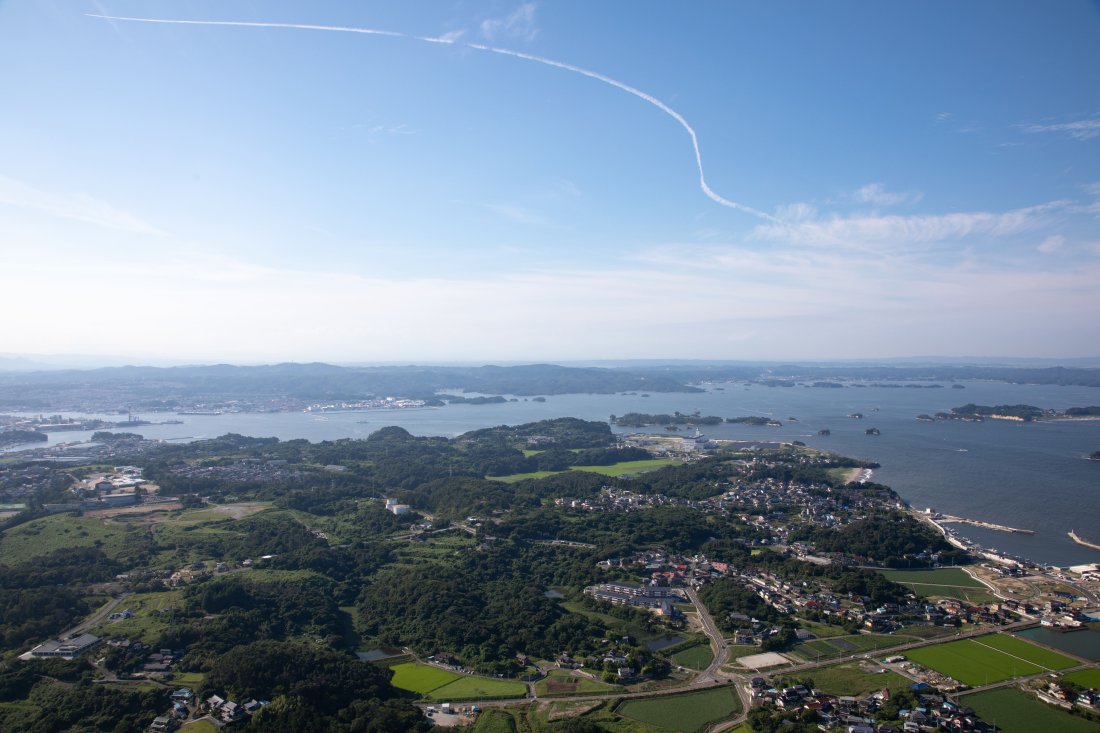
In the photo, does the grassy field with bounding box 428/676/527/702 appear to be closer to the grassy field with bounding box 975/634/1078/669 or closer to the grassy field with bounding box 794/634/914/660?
the grassy field with bounding box 794/634/914/660

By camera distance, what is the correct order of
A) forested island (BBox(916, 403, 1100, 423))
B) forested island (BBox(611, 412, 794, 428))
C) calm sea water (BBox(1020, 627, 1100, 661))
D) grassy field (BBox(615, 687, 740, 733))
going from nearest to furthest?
grassy field (BBox(615, 687, 740, 733)) < calm sea water (BBox(1020, 627, 1100, 661)) < forested island (BBox(916, 403, 1100, 423)) < forested island (BBox(611, 412, 794, 428))

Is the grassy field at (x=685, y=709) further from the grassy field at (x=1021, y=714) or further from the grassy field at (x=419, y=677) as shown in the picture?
the grassy field at (x=1021, y=714)

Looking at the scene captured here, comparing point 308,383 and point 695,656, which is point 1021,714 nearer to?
point 695,656

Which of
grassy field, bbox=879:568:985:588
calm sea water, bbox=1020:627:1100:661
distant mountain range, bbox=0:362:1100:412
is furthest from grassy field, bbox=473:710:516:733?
distant mountain range, bbox=0:362:1100:412

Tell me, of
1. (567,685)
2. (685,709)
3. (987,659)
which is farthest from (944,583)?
(567,685)

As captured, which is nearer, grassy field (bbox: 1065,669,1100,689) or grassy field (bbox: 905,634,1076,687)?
grassy field (bbox: 1065,669,1100,689)

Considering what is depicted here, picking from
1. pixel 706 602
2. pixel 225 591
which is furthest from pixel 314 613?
pixel 706 602
